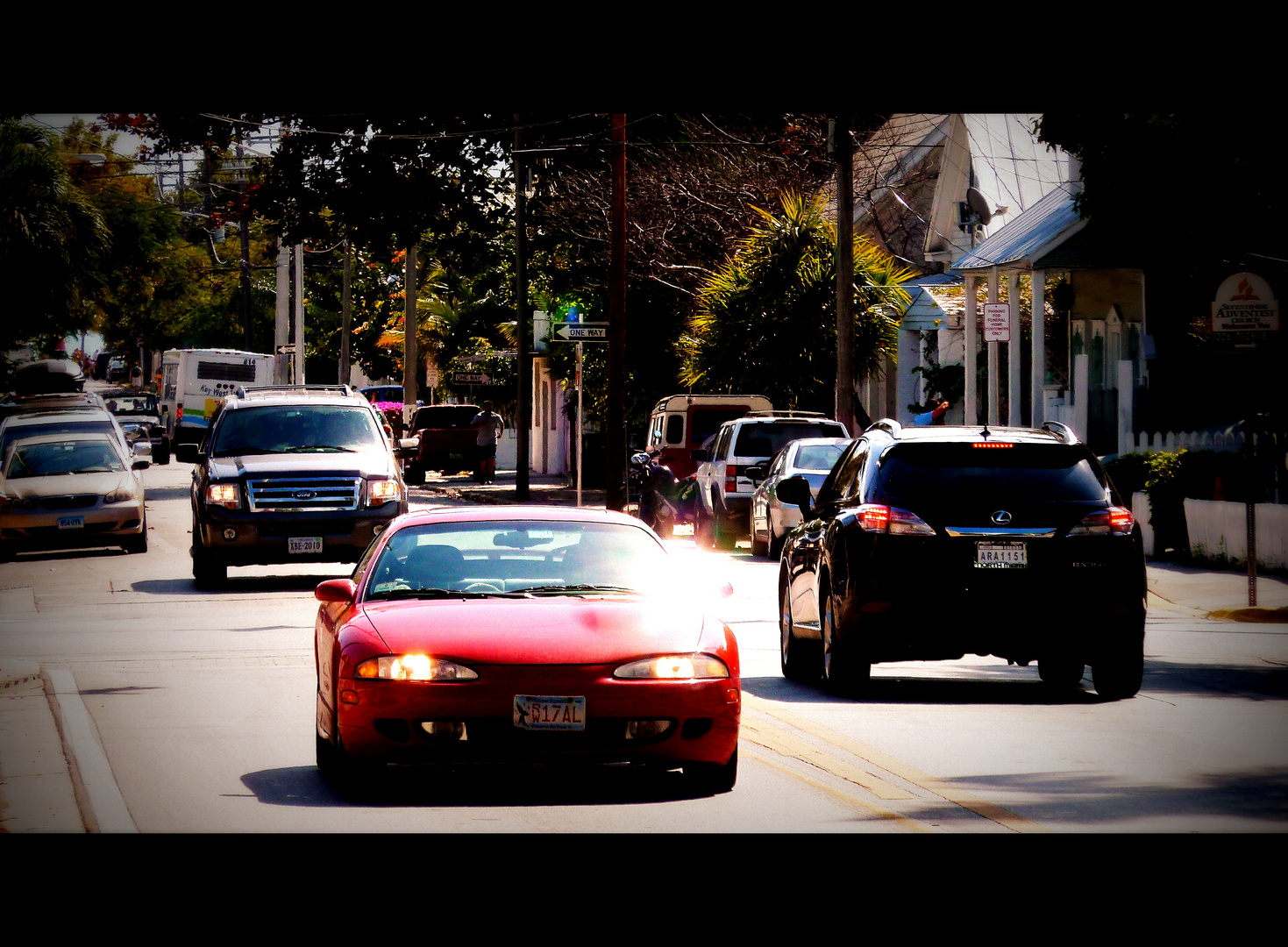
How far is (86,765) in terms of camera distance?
1023cm

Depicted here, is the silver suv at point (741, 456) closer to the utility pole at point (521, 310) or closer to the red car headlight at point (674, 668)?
the utility pole at point (521, 310)

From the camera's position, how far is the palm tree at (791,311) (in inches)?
1426

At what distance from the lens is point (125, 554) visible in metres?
27.2

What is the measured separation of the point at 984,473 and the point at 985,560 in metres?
0.63

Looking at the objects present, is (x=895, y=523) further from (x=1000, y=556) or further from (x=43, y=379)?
(x=43, y=379)

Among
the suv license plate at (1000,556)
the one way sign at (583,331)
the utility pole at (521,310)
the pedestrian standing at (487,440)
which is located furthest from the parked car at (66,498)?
the pedestrian standing at (487,440)

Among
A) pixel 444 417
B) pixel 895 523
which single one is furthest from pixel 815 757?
pixel 444 417

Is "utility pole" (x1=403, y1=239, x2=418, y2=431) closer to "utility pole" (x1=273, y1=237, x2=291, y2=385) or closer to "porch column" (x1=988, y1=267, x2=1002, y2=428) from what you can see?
"utility pole" (x1=273, y1=237, x2=291, y2=385)

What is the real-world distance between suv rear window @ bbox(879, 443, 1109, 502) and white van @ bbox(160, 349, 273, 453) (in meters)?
47.7

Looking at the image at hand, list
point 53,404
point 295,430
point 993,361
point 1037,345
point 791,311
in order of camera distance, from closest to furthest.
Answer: point 295,430
point 1037,345
point 993,361
point 791,311
point 53,404

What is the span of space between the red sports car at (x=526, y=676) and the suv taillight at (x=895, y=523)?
2997 millimetres

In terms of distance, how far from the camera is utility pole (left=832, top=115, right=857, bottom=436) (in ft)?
95.0

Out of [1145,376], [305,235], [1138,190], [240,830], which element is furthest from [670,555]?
[305,235]
